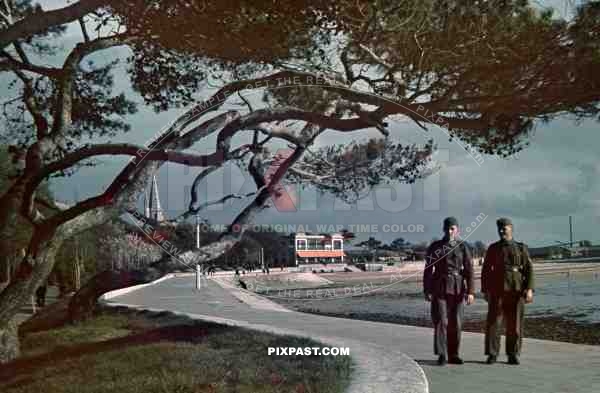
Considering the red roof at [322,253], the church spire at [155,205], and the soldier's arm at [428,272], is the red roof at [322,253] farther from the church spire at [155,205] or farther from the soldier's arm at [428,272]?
the soldier's arm at [428,272]

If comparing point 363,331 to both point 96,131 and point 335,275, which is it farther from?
point 335,275

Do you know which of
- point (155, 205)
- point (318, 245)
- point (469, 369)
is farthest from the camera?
point (318, 245)

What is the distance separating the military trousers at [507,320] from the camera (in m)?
6.34

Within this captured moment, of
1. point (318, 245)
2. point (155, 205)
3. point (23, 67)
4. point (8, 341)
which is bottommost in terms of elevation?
point (8, 341)

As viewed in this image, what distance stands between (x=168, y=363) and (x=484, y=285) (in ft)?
10.0

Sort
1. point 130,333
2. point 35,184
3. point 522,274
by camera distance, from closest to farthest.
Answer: point 522,274 → point 35,184 → point 130,333

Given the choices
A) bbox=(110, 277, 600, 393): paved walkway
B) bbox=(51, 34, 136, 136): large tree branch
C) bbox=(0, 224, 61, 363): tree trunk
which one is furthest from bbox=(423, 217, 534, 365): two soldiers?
bbox=(51, 34, 136, 136): large tree branch

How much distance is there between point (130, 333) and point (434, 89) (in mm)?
5556

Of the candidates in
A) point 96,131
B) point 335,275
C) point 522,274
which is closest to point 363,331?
point 522,274

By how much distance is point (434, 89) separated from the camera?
26.1 ft

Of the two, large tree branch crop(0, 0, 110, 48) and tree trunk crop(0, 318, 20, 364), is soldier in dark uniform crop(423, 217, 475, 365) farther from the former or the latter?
tree trunk crop(0, 318, 20, 364)

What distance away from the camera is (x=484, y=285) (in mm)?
6465

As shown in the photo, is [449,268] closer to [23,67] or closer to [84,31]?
[84,31]

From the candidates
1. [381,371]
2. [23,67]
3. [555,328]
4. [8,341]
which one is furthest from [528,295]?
[23,67]
